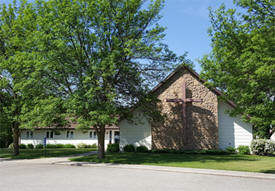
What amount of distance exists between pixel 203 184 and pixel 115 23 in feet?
41.6

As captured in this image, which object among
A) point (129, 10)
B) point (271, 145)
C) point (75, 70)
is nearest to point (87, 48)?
point (75, 70)

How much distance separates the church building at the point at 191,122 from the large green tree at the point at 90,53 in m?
6.36

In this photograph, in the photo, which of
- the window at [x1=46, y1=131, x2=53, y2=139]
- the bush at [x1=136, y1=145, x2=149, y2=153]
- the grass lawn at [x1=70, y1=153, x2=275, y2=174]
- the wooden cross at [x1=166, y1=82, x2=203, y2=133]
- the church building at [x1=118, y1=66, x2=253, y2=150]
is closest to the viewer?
the grass lawn at [x1=70, y1=153, x2=275, y2=174]

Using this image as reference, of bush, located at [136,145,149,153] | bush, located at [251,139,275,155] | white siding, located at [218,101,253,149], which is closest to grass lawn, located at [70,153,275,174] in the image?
bush, located at [251,139,275,155]

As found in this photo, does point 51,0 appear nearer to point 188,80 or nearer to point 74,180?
point 74,180

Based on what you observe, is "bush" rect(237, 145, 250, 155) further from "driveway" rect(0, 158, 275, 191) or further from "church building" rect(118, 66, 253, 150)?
"driveway" rect(0, 158, 275, 191)

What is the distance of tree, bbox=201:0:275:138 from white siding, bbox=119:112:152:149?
11209mm

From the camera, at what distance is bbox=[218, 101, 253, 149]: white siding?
24109 mm

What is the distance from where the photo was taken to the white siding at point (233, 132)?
79.1 ft

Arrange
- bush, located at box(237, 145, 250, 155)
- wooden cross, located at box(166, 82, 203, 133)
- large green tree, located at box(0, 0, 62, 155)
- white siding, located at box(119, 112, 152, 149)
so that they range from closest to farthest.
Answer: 1. large green tree, located at box(0, 0, 62, 155)
2. bush, located at box(237, 145, 250, 155)
3. wooden cross, located at box(166, 82, 203, 133)
4. white siding, located at box(119, 112, 152, 149)

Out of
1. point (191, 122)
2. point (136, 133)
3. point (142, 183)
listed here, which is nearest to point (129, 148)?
point (136, 133)

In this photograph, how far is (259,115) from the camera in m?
13.5

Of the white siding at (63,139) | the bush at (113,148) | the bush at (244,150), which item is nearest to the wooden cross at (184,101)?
the bush at (244,150)

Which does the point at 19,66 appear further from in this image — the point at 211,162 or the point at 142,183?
the point at 211,162
